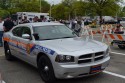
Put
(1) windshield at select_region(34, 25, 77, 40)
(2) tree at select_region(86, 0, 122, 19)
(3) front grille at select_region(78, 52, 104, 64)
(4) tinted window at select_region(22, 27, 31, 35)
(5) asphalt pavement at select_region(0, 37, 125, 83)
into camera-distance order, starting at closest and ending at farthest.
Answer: (3) front grille at select_region(78, 52, 104, 64), (5) asphalt pavement at select_region(0, 37, 125, 83), (1) windshield at select_region(34, 25, 77, 40), (4) tinted window at select_region(22, 27, 31, 35), (2) tree at select_region(86, 0, 122, 19)

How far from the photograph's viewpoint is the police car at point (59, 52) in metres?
5.61

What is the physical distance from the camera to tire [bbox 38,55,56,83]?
585cm

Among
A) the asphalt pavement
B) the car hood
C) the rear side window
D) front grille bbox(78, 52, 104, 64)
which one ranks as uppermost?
the rear side window

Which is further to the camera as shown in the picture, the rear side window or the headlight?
the rear side window

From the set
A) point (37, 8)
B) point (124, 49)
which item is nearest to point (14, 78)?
point (124, 49)

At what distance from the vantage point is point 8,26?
14.1 m

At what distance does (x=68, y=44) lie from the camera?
6.25 meters

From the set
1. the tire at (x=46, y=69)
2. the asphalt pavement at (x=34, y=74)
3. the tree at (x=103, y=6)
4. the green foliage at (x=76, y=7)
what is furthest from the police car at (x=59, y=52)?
the tree at (x=103, y=6)

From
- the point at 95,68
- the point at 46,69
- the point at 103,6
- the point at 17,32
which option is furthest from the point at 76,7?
the point at 95,68

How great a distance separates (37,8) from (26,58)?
63.8 meters

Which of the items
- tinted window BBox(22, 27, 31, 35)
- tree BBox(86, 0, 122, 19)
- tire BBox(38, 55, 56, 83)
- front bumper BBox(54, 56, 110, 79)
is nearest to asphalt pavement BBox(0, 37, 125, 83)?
tire BBox(38, 55, 56, 83)

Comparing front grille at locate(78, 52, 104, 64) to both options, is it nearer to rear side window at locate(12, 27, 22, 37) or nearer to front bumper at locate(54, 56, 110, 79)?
front bumper at locate(54, 56, 110, 79)

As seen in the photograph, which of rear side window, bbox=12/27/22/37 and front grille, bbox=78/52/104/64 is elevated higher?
rear side window, bbox=12/27/22/37

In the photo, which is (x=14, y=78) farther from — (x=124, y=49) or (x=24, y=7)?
(x=24, y=7)
